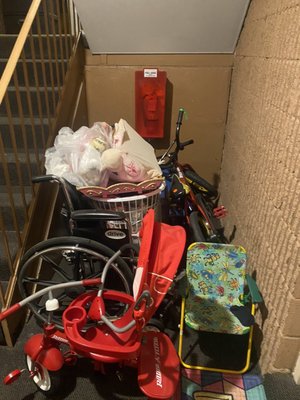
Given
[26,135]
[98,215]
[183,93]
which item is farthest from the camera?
[183,93]

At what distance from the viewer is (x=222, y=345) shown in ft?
5.60

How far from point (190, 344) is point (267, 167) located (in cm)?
101

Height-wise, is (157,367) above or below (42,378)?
above

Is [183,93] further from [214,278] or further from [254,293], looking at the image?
[254,293]

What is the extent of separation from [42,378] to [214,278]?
0.93 meters

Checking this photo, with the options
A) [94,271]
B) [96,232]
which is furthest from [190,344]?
[96,232]

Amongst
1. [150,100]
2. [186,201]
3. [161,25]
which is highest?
[161,25]

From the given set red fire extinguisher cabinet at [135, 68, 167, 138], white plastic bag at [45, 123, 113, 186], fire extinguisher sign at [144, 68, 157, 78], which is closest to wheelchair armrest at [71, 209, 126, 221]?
white plastic bag at [45, 123, 113, 186]

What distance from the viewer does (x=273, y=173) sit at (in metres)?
1.52

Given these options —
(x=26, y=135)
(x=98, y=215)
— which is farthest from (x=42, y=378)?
(x=26, y=135)

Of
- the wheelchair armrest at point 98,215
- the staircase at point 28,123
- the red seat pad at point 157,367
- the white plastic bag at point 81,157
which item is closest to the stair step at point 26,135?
the staircase at point 28,123

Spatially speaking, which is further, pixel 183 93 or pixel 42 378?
pixel 183 93

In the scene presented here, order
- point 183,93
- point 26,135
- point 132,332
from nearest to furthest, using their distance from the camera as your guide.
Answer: point 132,332 < point 26,135 < point 183,93

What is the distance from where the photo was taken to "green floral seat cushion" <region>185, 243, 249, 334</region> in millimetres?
1579
